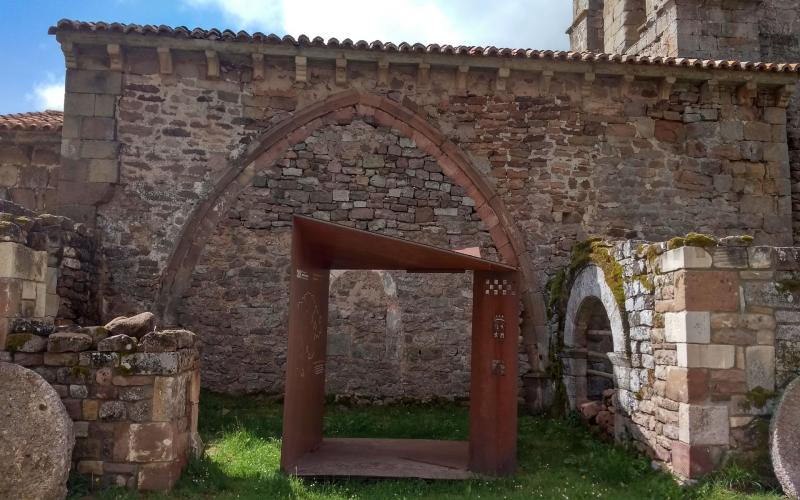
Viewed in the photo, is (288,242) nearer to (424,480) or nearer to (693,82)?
(424,480)

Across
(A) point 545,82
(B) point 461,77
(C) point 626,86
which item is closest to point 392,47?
(B) point 461,77

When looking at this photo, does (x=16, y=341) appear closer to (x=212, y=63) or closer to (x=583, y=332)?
(x=212, y=63)

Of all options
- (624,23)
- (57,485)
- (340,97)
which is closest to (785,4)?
(624,23)

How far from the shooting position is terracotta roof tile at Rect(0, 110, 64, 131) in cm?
866

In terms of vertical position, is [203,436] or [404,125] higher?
[404,125]

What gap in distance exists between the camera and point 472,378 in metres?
5.70

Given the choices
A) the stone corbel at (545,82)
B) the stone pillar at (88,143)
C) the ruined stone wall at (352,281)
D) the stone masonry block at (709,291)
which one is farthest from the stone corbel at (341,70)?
the stone masonry block at (709,291)

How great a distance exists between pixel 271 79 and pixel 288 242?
7.52ft

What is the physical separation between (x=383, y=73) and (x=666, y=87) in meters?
4.10

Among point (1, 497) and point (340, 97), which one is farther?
point (340, 97)

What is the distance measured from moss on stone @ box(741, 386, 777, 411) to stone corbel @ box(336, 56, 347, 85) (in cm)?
620

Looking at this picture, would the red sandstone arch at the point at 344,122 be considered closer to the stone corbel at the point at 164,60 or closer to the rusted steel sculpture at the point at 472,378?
the stone corbel at the point at 164,60

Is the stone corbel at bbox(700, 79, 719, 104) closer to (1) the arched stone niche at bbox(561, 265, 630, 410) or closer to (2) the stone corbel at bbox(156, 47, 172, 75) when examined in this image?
(1) the arched stone niche at bbox(561, 265, 630, 410)

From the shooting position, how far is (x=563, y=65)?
8781mm
